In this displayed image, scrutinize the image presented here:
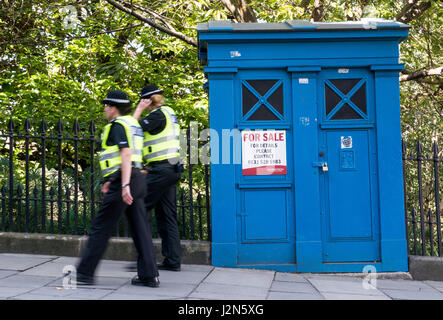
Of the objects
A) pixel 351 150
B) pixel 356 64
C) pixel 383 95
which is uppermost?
pixel 356 64

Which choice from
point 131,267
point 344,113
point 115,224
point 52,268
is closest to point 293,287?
point 131,267

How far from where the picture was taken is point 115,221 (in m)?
4.35

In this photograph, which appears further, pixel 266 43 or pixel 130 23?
pixel 130 23

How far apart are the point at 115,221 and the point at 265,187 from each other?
2.05m

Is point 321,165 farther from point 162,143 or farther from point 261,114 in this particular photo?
point 162,143

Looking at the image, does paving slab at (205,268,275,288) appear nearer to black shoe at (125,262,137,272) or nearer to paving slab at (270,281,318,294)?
paving slab at (270,281,318,294)

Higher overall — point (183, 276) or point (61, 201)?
point (61, 201)

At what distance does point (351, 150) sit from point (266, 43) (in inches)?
65.8

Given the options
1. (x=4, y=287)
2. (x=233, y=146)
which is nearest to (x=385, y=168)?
(x=233, y=146)

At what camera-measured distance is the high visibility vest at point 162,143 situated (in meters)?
4.96

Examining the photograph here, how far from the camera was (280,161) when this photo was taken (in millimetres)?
5766

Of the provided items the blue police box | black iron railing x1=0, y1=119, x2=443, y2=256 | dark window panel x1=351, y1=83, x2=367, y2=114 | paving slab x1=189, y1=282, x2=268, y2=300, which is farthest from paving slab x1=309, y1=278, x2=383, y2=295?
dark window panel x1=351, y1=83, x2=367, y2=114

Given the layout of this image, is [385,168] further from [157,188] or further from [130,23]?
[130,23]

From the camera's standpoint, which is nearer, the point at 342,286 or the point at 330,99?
the point at 342,286
